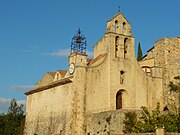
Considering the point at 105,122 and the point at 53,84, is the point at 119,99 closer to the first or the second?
the point at 105,122

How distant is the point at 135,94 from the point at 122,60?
3942 mm

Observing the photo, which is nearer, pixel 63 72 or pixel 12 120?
pixel 63 72

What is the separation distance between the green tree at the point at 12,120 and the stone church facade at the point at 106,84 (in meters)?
13.7

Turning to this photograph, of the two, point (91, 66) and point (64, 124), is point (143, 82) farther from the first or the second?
point (64, 124)

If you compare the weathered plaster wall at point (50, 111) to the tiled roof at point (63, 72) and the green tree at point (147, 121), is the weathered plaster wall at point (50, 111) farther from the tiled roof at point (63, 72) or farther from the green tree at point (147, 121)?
the green tree at point (147, 121)

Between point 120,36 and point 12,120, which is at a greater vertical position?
point 120,36

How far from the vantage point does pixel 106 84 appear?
113ft

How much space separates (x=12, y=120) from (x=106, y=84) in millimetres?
25230

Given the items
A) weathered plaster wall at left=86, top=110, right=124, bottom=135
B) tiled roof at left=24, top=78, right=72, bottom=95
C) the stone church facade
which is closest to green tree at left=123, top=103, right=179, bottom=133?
weathered plaster wall at left=86, top=110, right=124, bottom=135

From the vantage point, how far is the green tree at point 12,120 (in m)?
52.2

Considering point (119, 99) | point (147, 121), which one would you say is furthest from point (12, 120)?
A: point (147, 121)

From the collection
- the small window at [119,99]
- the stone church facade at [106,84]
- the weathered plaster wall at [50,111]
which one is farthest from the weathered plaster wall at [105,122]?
the small window at [119,99]

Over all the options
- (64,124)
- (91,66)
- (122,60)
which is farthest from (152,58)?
(64,124)

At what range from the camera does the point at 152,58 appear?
40.9m
